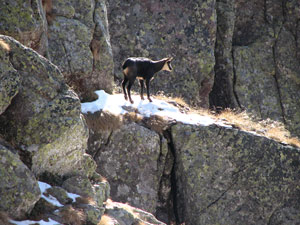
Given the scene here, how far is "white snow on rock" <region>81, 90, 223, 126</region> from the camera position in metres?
15.8

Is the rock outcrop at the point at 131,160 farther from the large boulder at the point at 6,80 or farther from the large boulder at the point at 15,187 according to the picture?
the large boulder at the point at 15,187

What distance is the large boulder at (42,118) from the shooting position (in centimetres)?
934

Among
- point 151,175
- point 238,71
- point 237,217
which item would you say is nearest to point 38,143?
point 151,175

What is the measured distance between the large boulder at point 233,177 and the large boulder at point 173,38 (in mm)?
7421

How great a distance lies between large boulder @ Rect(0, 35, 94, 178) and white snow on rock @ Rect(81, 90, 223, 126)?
5.18 m

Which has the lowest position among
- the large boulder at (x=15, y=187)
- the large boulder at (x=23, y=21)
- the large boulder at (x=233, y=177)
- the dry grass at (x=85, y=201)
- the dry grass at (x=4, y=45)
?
the large boulder at (x=233, y=177)

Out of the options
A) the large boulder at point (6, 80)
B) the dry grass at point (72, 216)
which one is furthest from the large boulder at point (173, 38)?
the dry grass at point (72, 216)

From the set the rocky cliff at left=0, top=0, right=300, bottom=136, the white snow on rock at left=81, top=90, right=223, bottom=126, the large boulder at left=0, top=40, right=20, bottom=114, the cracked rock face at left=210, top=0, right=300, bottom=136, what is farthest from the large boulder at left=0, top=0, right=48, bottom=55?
the cracked rock face at left=210, top=0, right=300, bottom=136

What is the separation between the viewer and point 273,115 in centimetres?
2698

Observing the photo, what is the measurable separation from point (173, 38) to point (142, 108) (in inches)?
334

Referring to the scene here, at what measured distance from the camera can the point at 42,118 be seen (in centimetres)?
959

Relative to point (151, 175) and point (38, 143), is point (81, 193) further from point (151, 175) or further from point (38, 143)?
point (151, 175)

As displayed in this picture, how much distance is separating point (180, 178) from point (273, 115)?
43.8ft

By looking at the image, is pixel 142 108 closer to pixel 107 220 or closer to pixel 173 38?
pixel 107 220
